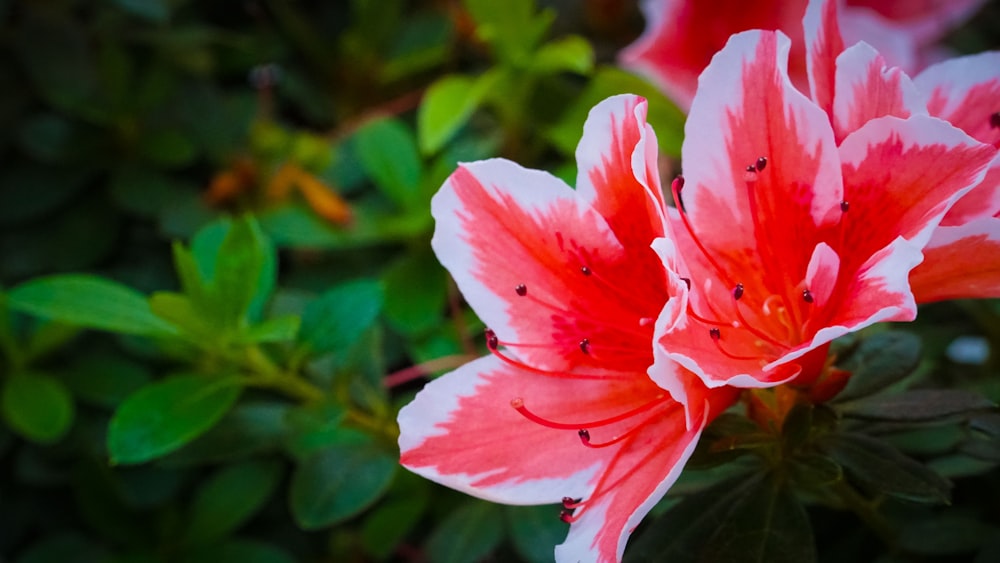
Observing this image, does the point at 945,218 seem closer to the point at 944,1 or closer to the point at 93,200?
the point at 944,1

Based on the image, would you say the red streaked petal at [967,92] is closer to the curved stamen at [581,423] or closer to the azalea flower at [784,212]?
the azalea flower at [784,212]

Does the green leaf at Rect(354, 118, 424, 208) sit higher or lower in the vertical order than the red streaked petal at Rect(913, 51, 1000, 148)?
lower

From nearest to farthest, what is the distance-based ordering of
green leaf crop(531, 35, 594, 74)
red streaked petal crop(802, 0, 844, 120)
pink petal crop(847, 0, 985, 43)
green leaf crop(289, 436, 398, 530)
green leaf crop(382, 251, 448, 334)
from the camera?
red streaked petal crop(802, 0, 844, 120) < green leaf crop(289, 436, 398, 530) < green leaf crop(382, 251, 448, 334) < green leaf crop(531, 35, 594, 74) < pink petal crop(847, 0, 985, 43)

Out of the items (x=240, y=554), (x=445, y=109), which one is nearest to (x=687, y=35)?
(x=445, y=109)

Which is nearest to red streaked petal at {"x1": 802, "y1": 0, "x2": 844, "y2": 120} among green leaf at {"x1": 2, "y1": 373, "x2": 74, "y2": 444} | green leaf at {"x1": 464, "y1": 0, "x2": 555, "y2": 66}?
green leaf at {"x1": 464, "y1": 0, "x2": 555, "y2": 66}

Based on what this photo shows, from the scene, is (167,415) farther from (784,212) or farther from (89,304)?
(784,212)

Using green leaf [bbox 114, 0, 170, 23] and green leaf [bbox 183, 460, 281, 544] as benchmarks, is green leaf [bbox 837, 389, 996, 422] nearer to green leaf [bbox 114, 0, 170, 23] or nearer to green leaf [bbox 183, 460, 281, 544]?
green leaf [bbox 183, 460, 281, 544]
